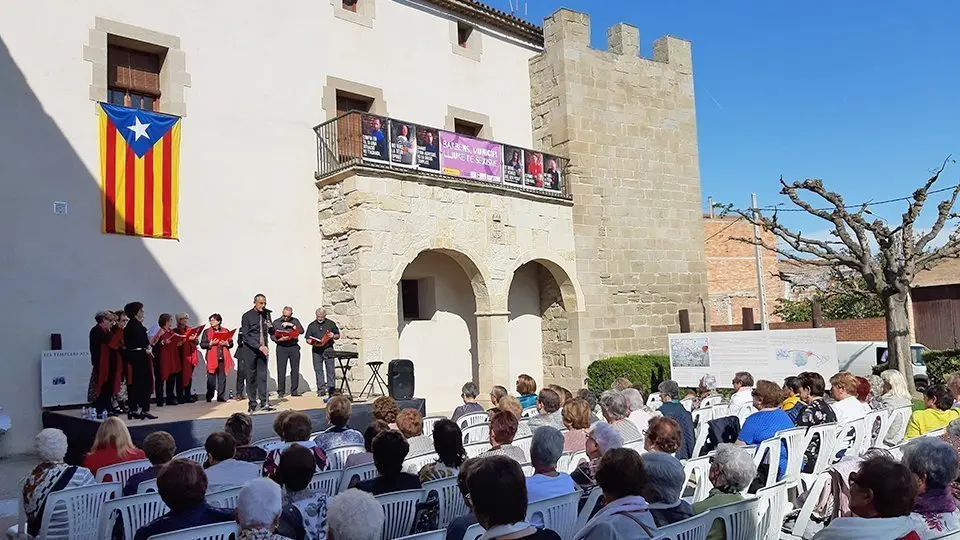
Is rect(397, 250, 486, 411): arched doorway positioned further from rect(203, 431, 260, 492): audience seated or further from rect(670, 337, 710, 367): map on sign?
rect(203, 431, 260, 492): audience seated

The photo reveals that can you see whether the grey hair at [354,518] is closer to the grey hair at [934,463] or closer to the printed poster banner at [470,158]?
the grey hair at [934,463]

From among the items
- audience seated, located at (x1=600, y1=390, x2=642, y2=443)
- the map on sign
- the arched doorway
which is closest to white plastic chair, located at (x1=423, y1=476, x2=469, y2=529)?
audience seated, located at (x1=600, y1=390, x2=642, y2=443)

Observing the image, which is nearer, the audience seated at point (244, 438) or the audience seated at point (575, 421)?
the audience seated at point (244, 438)

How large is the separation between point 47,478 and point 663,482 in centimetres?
314

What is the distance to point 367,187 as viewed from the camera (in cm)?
1128

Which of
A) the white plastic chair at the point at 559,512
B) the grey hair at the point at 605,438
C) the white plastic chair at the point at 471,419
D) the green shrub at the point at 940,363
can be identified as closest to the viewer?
the white plastic chair at the point at 559,512

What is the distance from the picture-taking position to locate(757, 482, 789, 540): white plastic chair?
3.29 m

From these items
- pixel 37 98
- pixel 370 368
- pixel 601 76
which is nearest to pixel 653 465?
pixel 370 368

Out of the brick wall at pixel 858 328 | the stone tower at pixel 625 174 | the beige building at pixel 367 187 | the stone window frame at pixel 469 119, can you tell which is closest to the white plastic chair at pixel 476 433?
the beige building at pixel 367 187

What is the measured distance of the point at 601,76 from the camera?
50.8 feet

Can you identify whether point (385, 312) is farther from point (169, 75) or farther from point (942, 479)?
point (942, 479)

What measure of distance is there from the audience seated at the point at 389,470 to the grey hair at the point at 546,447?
0.57 m

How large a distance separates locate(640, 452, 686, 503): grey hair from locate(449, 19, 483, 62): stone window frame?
12.4 metres

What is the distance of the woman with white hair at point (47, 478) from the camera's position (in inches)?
153
